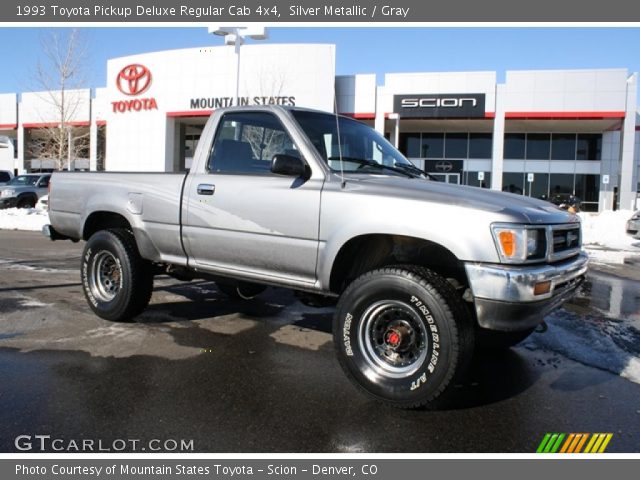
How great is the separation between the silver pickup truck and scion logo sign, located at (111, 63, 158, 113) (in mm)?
29848

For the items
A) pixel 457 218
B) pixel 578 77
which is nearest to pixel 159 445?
pixel 457 218

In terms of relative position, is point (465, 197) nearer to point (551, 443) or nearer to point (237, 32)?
point (551, 443)

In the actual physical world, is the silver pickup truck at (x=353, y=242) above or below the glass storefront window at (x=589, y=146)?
below

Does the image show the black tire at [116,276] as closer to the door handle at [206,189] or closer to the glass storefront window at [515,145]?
the door handle at [206,189]

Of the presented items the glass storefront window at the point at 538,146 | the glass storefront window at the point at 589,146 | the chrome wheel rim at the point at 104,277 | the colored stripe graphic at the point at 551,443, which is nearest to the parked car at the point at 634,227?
the colored stripe graphic at the point at 551,443

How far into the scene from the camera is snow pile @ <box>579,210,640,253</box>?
48.8 feet

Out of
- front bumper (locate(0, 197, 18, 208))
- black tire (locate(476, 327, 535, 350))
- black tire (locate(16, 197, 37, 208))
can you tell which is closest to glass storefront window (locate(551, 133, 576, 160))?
black tire (locate(16, 197, 37, 208))

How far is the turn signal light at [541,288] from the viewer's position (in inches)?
127

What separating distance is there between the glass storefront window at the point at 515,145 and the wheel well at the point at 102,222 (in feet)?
105

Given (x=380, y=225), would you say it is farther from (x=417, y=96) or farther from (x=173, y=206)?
(x=417, y=96)

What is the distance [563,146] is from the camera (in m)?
33.3

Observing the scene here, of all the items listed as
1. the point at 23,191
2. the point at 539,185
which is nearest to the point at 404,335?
the point at 23,191
